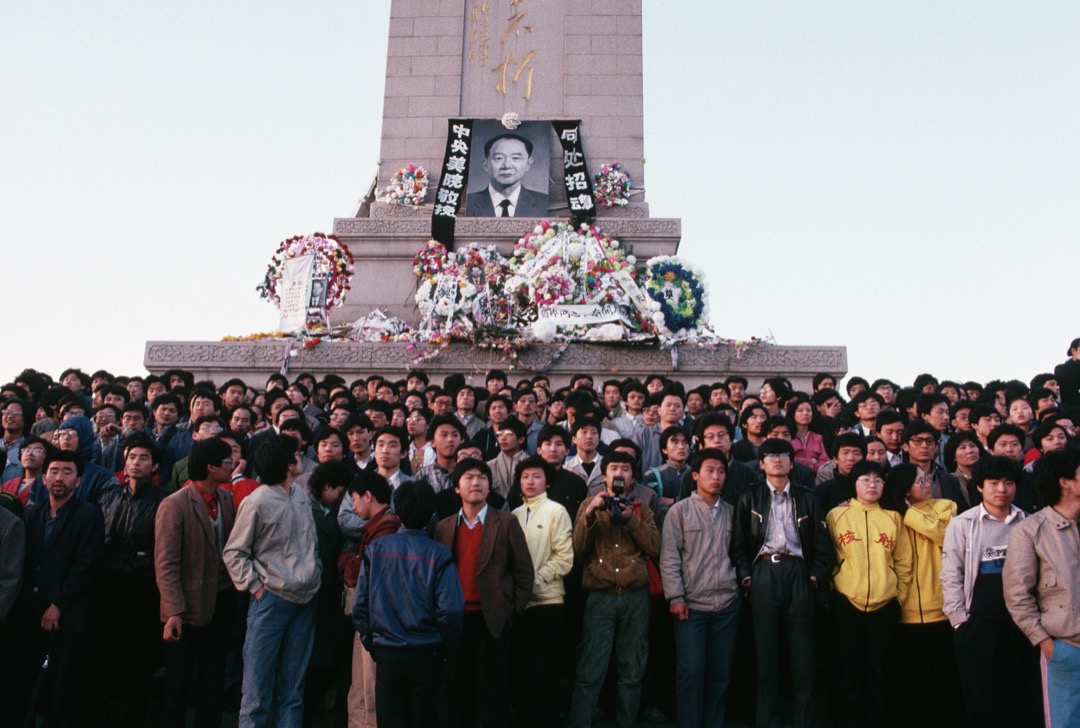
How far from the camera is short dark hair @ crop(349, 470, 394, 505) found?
5.03 metres

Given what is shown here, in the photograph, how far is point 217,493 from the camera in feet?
16.9

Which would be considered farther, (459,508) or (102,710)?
(459,508)

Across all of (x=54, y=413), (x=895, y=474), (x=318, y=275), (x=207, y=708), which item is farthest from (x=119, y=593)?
(x=318, y=275)

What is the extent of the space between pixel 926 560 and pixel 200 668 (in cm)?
400

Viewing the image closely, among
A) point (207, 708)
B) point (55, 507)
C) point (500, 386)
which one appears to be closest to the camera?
point (207, 708)

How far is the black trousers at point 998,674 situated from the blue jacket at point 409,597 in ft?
8.57

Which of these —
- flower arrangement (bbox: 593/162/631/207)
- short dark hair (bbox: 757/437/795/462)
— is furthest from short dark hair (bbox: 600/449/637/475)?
flower arrangement (bbox: 593/162/631/207)

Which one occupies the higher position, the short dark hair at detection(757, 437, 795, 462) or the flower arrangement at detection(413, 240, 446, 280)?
the flower arrangement at detection(413, 240, 446, 280)

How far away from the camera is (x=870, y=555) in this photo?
5133 millimetres

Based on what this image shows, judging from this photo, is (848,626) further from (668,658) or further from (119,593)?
(119,593)

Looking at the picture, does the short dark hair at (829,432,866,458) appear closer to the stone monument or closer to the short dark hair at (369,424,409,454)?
the short dark hair at (369,424,409,454)

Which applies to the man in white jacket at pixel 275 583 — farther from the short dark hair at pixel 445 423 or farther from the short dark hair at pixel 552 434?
the short dark hair at pixel 552 434

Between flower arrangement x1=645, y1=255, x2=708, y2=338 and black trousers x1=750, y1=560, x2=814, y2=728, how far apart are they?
7.50 metres

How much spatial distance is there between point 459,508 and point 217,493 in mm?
1375
